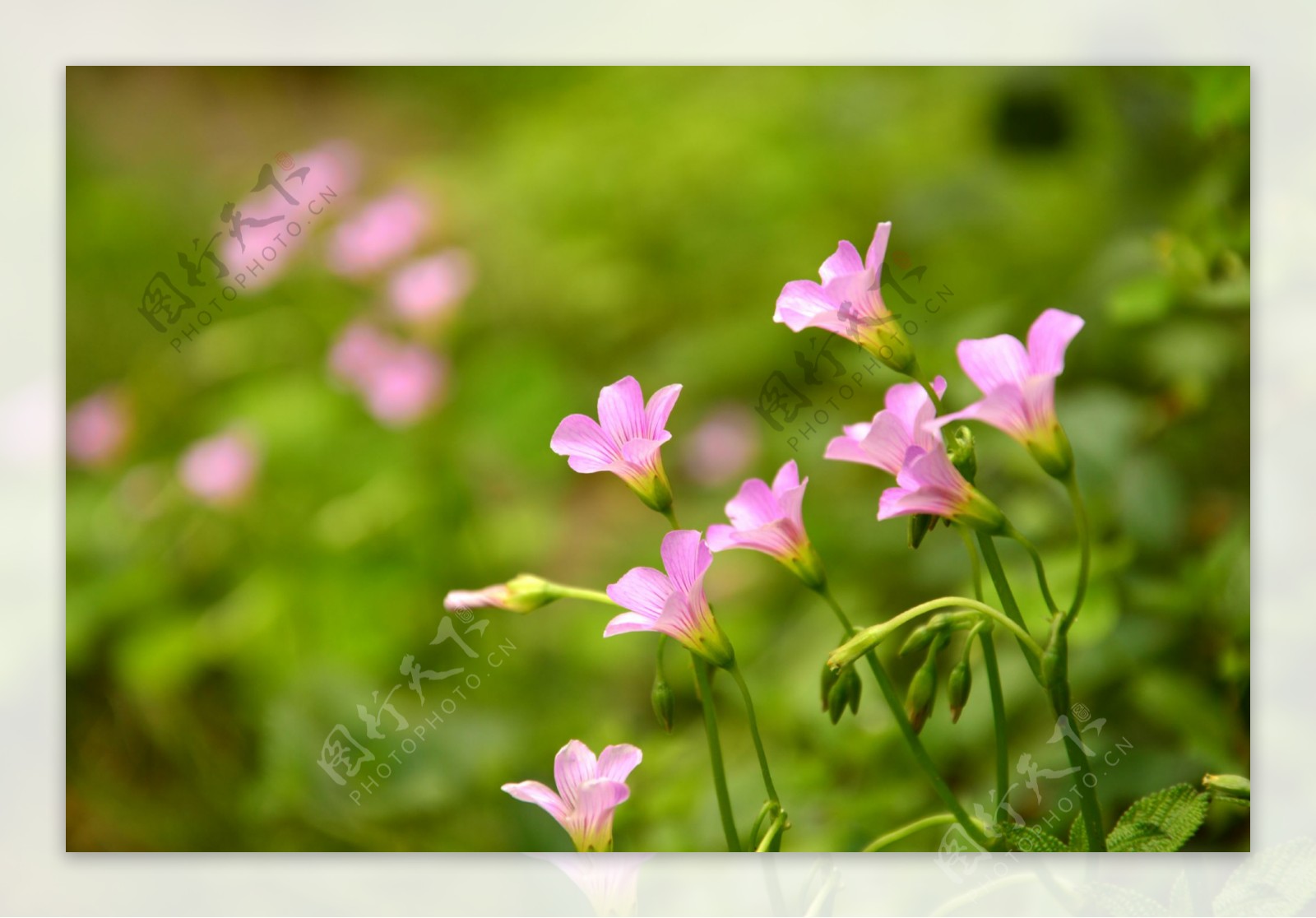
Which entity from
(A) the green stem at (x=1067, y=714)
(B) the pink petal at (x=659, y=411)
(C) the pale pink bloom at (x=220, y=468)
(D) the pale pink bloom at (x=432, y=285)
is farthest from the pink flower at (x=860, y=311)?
(C) the pale pink bloom at (x=220, y=468)

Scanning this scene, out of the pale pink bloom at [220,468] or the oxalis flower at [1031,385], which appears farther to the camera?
the pale pink bloom at [220,468]

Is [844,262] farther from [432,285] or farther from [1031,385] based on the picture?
[432,285]

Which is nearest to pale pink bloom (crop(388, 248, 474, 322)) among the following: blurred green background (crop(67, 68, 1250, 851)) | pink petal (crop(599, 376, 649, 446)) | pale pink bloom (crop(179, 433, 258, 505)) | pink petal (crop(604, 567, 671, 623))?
blurred green background (crop(67, 68, 1250, 851))

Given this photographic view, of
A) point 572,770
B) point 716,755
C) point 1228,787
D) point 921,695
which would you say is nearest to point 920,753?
point 921,695

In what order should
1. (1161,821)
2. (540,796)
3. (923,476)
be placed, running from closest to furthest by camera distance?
(923,476), (540,796), (1161,821)

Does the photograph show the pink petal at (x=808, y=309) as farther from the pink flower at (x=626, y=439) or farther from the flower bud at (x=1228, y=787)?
the flower bud at (x=1228, y=787)

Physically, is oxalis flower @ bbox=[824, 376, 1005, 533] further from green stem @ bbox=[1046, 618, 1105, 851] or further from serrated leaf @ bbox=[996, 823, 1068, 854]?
serrated leaf @ bbox=[996, 823, 1068, 854]
